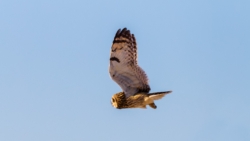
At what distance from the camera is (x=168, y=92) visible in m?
10.4

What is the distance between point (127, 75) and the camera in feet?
36.9

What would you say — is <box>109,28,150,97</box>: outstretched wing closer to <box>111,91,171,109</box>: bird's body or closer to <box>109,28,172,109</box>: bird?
<box>109,28,172,109</box>: bird

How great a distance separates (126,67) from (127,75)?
212 mm

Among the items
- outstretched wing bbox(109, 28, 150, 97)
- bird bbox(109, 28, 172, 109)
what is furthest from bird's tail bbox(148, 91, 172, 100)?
outstretched wing bbox(109, 28, 150, 97)

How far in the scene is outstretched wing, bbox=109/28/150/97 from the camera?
439 inches

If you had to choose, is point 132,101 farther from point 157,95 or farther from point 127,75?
point 157,95

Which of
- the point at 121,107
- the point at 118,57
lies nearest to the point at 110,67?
the point at 118,57

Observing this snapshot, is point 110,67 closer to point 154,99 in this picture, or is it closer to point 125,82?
point 125,82

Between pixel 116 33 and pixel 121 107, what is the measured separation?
1.78 m

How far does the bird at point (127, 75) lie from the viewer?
11156mm

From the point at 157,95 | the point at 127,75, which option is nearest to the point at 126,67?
the point at 127,75

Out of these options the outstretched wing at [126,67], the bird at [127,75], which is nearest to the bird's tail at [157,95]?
the bird at [127,75]

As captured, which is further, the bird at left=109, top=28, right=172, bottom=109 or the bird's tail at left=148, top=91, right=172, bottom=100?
the bird at left=109, top=28, right=172, bottom=109

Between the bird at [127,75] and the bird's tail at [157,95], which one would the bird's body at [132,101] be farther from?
the bird's tail at [157,95]
